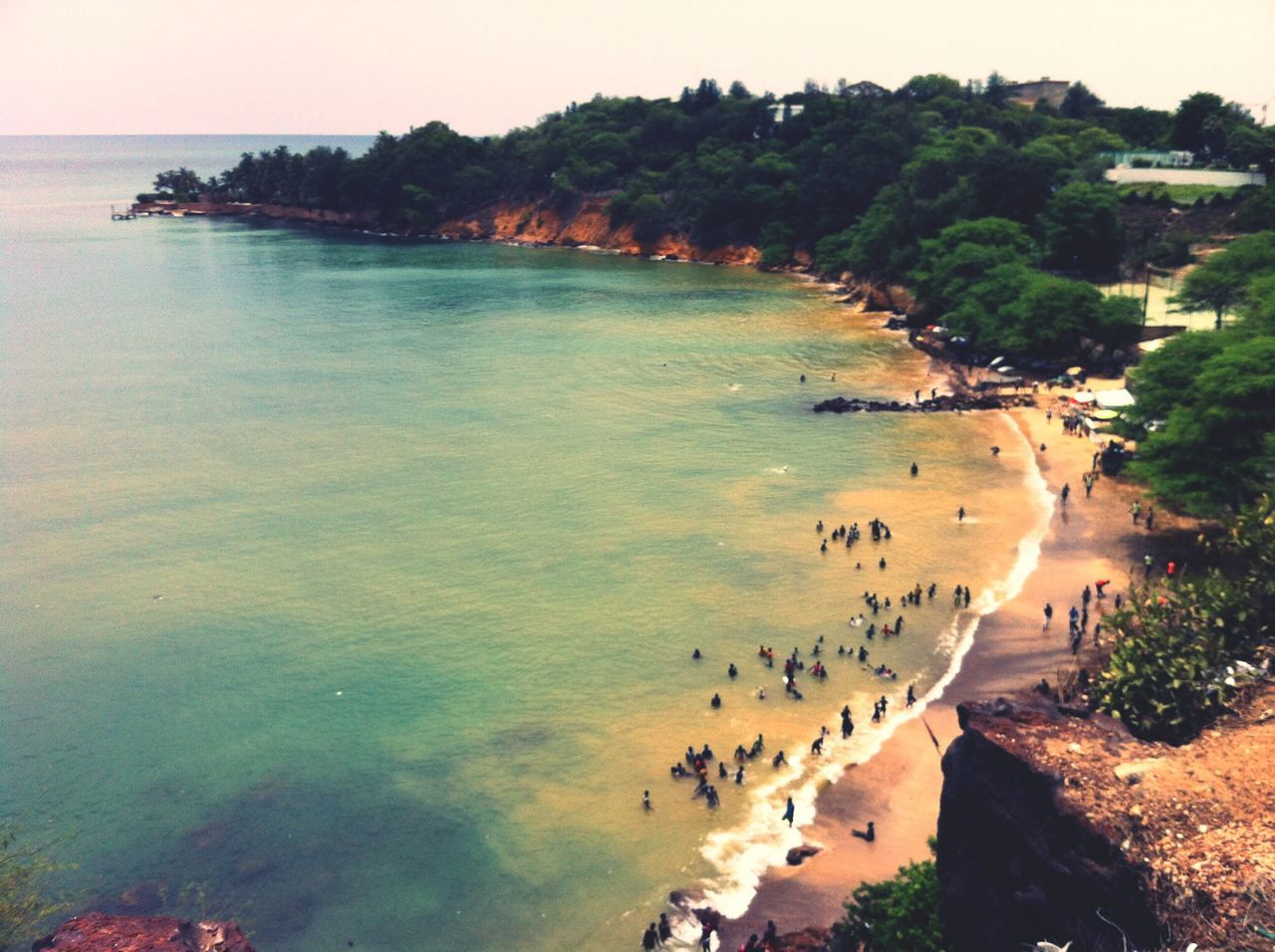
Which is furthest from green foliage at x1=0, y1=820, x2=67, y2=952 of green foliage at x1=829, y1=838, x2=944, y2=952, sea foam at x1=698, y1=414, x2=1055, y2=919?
green foliage at x1=829, y1=838, x2=944, y2=952

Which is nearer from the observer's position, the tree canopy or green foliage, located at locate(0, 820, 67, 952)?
green foliage, located at locate(0, 820, 67, 952)

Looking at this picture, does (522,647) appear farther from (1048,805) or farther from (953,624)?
(1048,805)

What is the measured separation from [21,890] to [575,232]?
149072 millimetres

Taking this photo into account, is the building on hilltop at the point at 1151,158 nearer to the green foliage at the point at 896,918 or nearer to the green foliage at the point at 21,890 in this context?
the green foliage at the point at 896,918

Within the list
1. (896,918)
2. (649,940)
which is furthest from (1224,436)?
(649,940)

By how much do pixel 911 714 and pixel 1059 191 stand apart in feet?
253

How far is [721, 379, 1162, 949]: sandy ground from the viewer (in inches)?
1148

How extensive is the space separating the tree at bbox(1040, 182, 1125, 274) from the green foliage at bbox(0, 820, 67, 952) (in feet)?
303

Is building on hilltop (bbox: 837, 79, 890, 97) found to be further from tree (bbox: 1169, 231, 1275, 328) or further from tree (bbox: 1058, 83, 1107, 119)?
tree (bbox: 1169, 231, 1275, 328)

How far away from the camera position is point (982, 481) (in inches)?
2333

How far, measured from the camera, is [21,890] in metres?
28.9

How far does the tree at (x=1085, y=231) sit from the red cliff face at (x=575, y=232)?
2068 inches

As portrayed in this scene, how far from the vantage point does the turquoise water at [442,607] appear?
31.1 meters

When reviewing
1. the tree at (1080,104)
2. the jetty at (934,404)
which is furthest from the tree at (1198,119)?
the jetty at (934,404)
